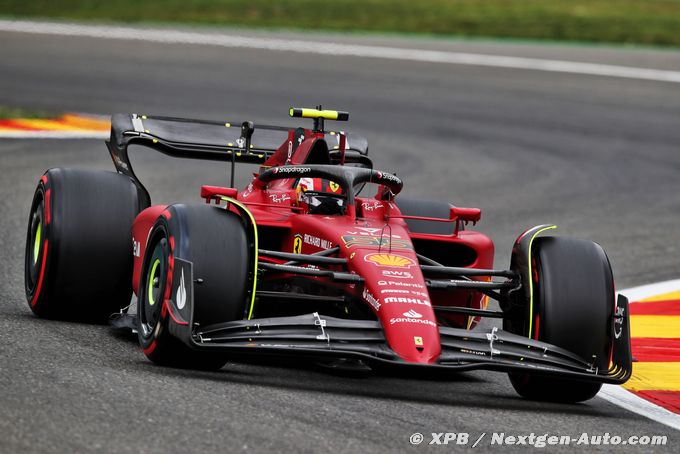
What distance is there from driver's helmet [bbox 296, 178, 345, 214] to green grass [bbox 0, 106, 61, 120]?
9.99 m

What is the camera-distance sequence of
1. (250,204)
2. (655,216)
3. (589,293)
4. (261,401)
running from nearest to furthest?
(261,401) → (589,293) → (250,204) → (655,216)

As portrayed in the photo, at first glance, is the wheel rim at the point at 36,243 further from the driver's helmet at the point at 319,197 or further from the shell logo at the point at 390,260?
the shell logo at the point at 390,260

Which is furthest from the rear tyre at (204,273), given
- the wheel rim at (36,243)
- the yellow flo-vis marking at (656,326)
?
the yellow flo-vis marking at (656,326)

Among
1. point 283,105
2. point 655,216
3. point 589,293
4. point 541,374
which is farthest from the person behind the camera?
point 283,105

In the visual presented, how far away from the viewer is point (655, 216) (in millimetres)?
14633

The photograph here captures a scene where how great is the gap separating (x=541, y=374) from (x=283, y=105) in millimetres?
13285

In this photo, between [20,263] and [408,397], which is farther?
[20,263]

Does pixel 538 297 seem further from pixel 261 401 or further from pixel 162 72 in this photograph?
pixel 162 72

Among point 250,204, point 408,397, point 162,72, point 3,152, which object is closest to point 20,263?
point 250,204

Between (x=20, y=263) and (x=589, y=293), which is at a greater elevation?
(x=589, y=293)

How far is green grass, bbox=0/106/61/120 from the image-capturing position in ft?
57.5

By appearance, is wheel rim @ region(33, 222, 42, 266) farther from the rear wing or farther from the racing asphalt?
the rear wing

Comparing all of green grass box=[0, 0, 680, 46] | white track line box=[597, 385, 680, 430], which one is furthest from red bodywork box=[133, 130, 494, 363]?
green grass box=[0, 0, 680, 46]

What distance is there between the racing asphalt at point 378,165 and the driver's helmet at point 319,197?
1.20 metres
